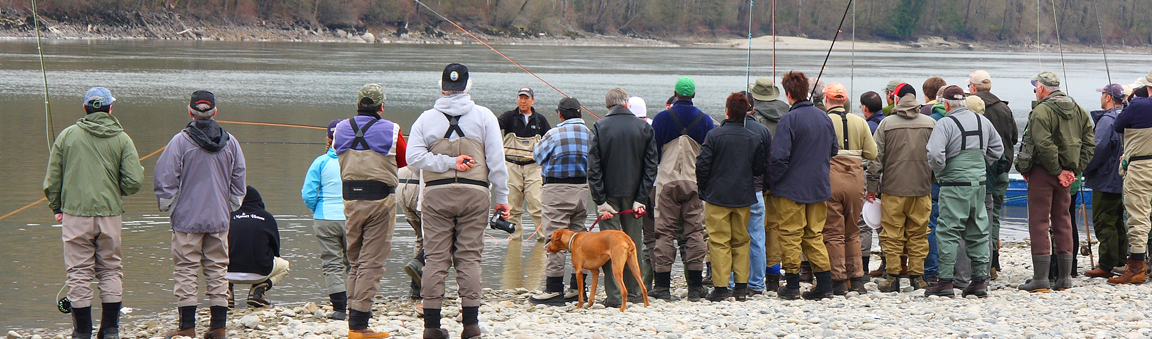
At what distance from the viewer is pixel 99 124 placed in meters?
5.67

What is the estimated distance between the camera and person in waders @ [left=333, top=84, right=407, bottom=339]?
5770 millimetres

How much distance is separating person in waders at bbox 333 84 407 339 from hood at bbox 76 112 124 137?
1202mm

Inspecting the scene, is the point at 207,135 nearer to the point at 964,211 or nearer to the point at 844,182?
the point at 844,182

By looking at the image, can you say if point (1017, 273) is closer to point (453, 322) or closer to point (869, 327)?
point (869, 327)

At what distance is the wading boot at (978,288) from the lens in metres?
7.12

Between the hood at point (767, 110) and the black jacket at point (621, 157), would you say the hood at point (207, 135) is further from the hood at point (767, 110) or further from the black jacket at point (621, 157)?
the hood at point (767, 110)

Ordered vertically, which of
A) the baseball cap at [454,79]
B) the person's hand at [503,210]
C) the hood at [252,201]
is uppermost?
the baseball cap at [454,79]

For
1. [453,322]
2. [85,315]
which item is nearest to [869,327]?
[453,322]

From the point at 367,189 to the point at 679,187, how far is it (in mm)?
2194

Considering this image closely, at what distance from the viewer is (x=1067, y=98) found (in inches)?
284

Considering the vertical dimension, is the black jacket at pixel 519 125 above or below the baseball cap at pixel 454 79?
below

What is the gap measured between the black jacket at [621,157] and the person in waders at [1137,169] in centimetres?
342

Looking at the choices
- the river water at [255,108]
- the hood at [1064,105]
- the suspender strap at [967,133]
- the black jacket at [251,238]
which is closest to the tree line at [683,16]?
the river water at [255,108]

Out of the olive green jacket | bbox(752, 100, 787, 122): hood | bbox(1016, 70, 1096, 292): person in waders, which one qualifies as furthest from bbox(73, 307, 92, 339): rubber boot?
bbox(1016, 70, 1096, 292): person in waders
